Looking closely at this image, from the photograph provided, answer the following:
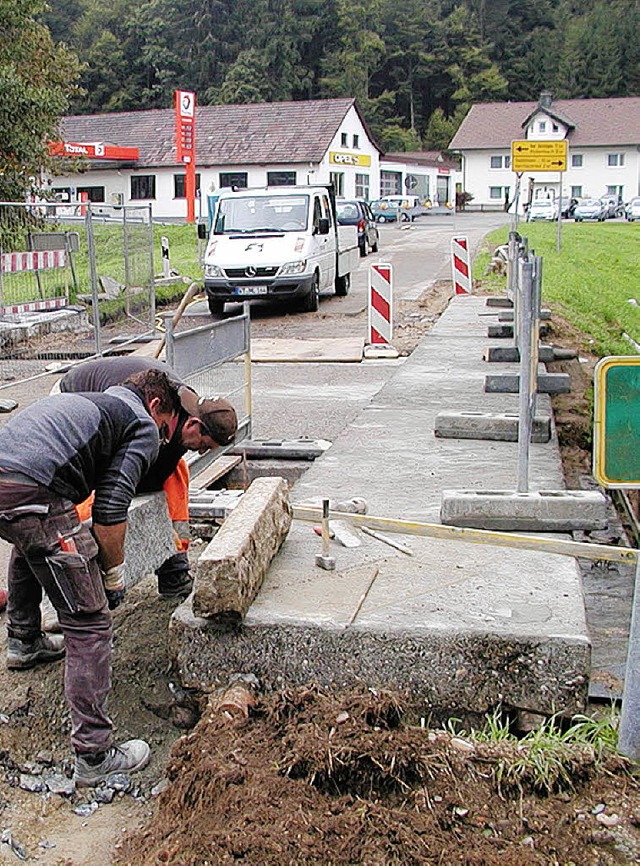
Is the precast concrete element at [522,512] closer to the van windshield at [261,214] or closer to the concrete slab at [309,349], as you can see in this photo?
the concrete slab at [309,349]

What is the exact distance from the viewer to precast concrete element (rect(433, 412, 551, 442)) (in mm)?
7254

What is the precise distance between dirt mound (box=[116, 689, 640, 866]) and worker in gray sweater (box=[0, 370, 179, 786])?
0.43 meters

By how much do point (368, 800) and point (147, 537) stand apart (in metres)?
1.79

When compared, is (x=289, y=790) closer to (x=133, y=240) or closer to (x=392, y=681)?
(x=392, y=681)

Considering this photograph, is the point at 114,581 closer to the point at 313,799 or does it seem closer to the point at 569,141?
the point at 313,799

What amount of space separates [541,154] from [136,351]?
28.3ft

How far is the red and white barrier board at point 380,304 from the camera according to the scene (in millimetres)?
13703

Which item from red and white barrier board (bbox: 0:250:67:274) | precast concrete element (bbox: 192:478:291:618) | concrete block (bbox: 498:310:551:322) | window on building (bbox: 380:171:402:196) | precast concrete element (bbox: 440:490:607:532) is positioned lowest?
precast concrete element (bbox: 440:490:607:532)

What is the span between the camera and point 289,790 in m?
3.17

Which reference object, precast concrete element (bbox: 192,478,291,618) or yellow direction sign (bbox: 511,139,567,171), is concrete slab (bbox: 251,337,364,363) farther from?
precast concrete element (bbox: 192,478,291,618)

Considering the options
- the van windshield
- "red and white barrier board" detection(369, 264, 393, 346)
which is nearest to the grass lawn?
"red and white barrier board" detection(369, 264, 393, 346)

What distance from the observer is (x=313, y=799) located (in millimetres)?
3141

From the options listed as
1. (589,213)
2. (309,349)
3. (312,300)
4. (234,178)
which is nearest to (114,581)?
(309,349)

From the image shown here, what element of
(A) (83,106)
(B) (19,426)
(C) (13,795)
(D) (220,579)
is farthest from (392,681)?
(A) (83,106)
